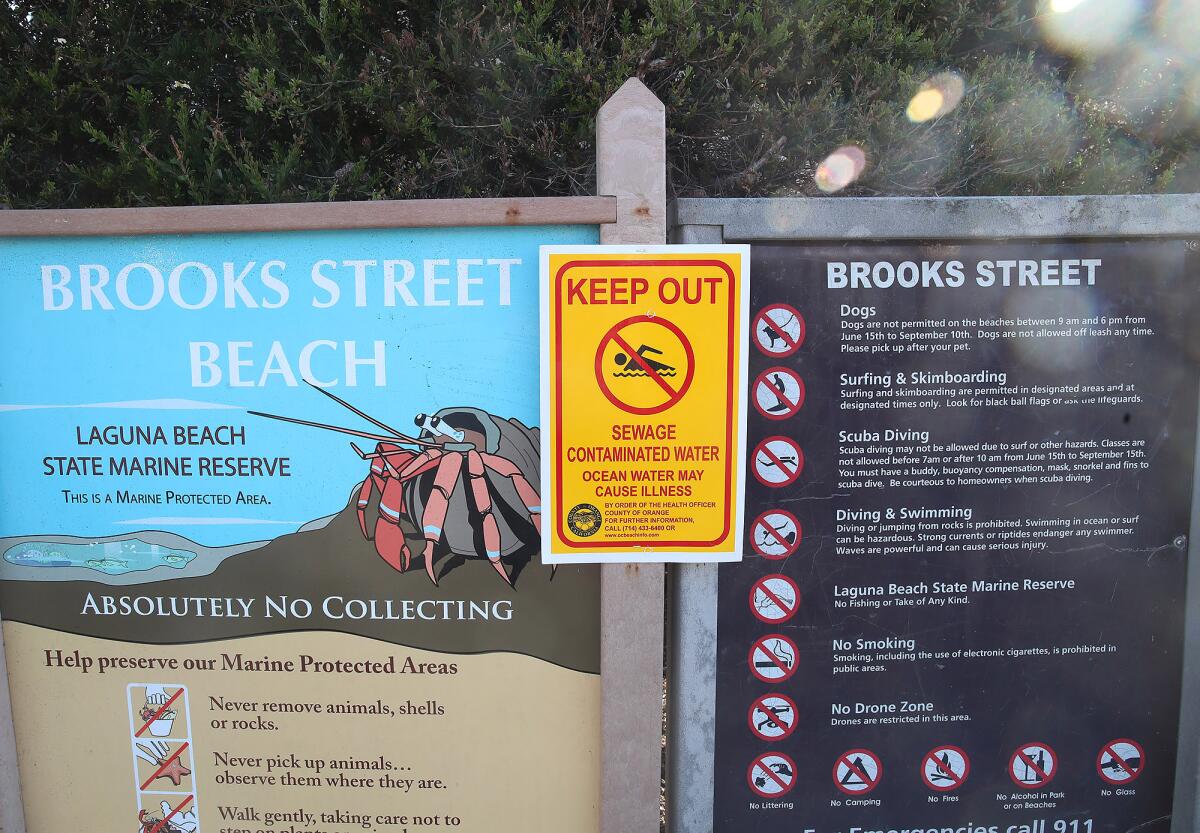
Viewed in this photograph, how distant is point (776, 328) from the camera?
2.04 meters

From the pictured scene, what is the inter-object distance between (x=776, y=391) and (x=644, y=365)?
0.39 metres

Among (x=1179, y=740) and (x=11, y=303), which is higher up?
(x=11, y=303)

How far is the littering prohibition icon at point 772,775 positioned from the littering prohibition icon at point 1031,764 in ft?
2.18

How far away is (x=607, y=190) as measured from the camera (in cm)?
195

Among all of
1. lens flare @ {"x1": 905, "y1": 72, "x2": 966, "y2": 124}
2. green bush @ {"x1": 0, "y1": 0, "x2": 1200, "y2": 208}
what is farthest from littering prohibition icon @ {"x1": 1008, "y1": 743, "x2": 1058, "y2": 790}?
lens flare @ {"x1": 905, "y1": 72, "x2": 966, "y2": 124}

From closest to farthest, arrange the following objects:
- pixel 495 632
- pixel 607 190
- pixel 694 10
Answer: pixel 607 190, pixel 495 632, pixel 694 10

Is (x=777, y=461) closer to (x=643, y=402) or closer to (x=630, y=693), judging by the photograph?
(x=643, y=402)

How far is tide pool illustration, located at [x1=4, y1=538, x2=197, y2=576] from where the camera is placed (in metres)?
2.12

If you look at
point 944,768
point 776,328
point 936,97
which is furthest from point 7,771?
point 936,97

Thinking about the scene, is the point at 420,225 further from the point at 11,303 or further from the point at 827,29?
the point at 827,29

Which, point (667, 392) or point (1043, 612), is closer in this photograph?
point (667, 392)

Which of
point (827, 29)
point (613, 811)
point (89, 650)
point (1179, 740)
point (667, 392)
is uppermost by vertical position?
point (827, 29)

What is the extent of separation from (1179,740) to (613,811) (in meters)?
1.72

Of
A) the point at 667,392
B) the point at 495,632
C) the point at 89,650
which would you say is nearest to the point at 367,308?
the point at 667,392
